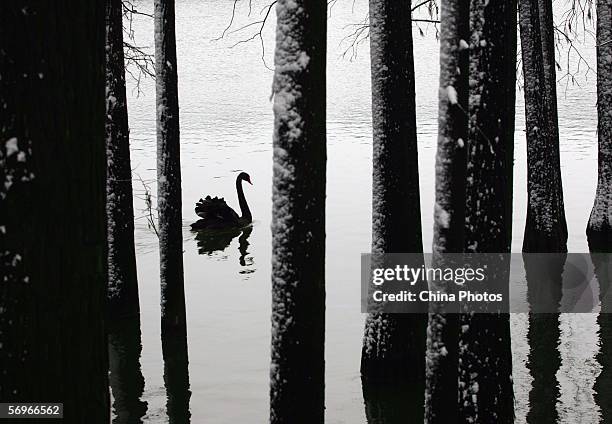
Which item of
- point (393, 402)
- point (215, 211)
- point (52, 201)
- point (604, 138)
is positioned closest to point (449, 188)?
point (393, 402)

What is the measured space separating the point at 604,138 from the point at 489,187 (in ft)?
36.6

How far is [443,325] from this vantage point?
23.0 feet

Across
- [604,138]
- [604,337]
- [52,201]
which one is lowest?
[604,337]

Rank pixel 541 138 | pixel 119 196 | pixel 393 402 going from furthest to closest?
pixel 541 138 → pixel 119 196 → pixel 393 402

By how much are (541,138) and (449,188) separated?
28.1ft

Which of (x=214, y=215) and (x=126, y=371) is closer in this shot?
(x=126, y=371)

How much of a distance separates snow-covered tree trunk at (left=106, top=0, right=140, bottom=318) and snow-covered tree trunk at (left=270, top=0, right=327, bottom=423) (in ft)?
17.3

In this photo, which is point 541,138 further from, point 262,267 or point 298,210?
point 298,210

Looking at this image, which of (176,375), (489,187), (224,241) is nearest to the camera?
(489,187)

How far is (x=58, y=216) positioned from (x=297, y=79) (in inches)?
119

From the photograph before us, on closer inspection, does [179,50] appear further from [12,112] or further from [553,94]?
[12,112]

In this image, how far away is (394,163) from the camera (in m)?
8.91

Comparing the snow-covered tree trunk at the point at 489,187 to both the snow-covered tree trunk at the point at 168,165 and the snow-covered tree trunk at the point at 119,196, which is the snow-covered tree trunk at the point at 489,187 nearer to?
the snow-covered tree trunk at the point at 168,165

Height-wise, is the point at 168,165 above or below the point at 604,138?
below
